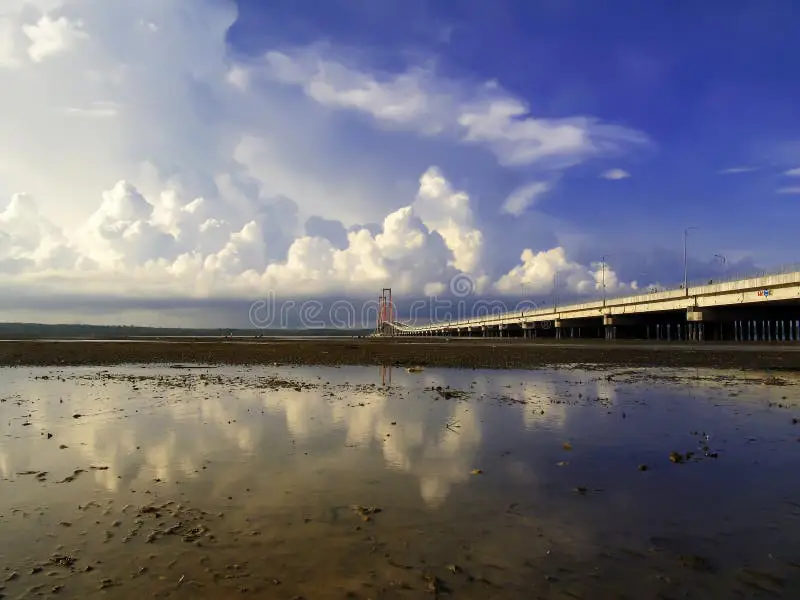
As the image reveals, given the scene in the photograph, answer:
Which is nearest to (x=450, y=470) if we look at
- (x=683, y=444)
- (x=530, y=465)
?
(x=530, y=465)

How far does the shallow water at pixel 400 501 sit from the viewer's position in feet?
21.6

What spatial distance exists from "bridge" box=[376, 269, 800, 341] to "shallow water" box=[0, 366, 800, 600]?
193ft

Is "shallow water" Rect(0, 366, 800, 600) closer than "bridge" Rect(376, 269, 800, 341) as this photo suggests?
Yes

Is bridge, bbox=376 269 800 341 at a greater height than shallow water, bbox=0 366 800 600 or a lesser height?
greater

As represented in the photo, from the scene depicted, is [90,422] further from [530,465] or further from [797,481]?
[797,481]

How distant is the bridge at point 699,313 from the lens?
6825 centimetres

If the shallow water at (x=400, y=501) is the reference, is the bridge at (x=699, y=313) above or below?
above

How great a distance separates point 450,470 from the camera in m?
11.4

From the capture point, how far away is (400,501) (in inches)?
370

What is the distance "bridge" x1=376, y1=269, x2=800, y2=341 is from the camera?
68.2 meters

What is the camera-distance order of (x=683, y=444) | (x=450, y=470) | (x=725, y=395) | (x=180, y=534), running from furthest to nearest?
(x=725, y=395), (x=683, y=444), (x=450, y=470), (x=180, y=534)

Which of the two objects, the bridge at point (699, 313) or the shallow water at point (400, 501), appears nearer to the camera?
the shallow water at point (400, 501)

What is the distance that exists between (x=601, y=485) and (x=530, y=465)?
1.78 meters

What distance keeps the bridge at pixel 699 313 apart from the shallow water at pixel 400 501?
193ft
